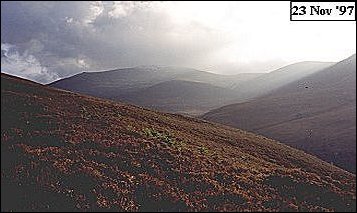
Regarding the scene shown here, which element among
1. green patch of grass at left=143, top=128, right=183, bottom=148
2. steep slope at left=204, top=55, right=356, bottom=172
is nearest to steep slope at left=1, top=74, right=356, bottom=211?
green patch of grass at left=143, top=128, right=183, bottom=148

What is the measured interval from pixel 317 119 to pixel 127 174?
7910 cm

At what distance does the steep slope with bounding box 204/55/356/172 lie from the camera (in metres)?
61.2

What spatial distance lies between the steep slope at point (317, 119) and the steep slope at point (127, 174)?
1290 inches

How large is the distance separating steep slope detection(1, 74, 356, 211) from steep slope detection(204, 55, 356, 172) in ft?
107

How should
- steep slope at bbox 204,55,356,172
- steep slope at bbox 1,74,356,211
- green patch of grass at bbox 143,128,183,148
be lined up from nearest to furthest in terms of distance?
1. steep slope at bbox 1,74,356,211
2. green patch of grass at bbox 143,128,183,148
3. steep slope at bbox 204,55,356,172

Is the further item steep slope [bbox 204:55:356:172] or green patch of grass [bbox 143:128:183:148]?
steep slope [bbox 204:55:356:172]

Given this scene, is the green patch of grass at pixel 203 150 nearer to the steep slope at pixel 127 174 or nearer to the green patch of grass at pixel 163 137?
the steep slope at pixel 127 174

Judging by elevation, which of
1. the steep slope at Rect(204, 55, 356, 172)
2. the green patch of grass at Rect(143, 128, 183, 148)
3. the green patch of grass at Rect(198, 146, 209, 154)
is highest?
the green patch of grass at Rect(143, 128, 183, 148)

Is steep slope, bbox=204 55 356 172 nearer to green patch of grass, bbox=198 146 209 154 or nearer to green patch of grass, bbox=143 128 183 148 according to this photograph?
green patch of grass, bbox=198 146 209 154

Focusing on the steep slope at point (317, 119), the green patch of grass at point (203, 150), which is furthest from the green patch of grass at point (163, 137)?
the steep slope at point (317, 119)

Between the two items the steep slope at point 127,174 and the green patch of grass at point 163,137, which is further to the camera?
the green patch of grass at point 163,137

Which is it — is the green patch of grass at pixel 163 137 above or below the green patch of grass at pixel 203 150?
above

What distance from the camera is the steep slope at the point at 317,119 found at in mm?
61156

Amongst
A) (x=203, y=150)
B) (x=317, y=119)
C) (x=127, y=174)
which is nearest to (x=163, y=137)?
(x=203, y=150)
